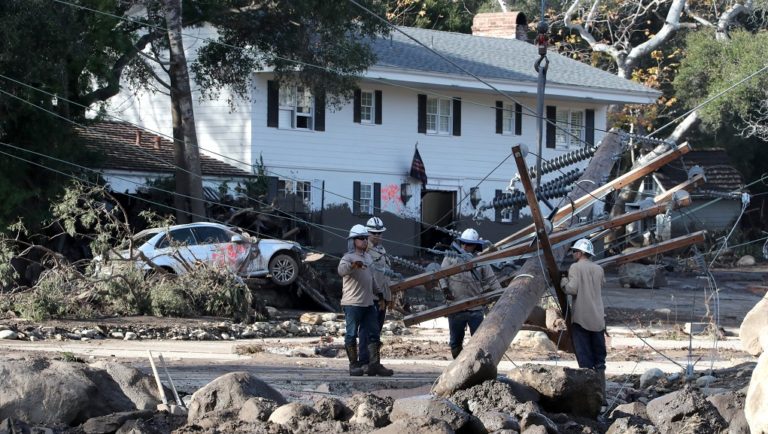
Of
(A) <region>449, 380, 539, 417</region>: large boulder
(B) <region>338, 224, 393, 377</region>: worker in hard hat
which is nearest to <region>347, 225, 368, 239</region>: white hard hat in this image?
(B) <region>338, 224, 393, 377</region>: worker in hard hat

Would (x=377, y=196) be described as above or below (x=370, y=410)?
above

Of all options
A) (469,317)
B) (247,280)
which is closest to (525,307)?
(469,317)

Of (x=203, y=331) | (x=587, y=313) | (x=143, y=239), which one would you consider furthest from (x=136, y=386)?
(x=143, y=239)

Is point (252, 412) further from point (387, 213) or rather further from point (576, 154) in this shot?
point (387, 213)

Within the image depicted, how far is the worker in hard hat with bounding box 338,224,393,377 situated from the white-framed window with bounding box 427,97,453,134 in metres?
24.6

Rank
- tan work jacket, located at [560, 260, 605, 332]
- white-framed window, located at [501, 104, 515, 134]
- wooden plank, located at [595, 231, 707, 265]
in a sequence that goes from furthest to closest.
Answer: white-framed window, located at [501, 104, 515, 134] → wooden plank, located at [595, 231, 707, 265] → tan work jacket, located at [560, 260, 605, 332]

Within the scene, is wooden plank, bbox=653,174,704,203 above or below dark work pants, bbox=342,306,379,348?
above

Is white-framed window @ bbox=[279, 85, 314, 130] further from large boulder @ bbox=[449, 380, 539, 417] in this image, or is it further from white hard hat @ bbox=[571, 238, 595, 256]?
large boulder @ bbox=[449, 380, 539, 417]

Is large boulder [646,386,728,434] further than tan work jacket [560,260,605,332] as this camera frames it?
No

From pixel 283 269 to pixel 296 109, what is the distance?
32.7 feet

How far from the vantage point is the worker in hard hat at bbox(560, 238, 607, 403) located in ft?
46.4

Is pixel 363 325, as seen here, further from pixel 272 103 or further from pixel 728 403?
pixel 272 103

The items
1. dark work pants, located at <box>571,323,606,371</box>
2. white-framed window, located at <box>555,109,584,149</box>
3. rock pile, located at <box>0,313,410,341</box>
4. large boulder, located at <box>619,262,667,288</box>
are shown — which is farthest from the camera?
white-framed window, located at <box>555,109,584,149</box>

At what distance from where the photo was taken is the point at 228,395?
11625 millimetres
